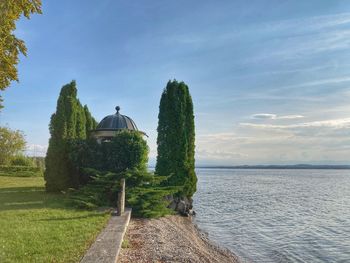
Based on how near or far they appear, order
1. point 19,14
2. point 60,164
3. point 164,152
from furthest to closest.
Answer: point 164,152
point 60,164
point 19,14

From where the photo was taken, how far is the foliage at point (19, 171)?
38503 mm

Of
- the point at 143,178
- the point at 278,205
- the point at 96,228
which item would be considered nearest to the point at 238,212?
the point at 278,205

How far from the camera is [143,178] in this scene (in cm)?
1596

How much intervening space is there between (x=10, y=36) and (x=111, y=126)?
9.28m

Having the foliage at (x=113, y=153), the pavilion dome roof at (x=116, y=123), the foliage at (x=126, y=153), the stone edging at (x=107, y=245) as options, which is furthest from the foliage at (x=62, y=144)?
the stone edging at (x=107, y=245)

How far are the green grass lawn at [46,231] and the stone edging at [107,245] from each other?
7.6 inches

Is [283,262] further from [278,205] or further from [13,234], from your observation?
[278,205]

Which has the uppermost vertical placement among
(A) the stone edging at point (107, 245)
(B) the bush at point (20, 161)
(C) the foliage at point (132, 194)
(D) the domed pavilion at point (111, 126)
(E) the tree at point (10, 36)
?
(E) the tree at point (10, 36)

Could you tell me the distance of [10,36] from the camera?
15.2 meters

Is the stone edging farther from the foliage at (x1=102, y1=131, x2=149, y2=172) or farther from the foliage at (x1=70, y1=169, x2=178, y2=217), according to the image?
the foliage at (x1=102, y1=131, x2=149, y2=172)

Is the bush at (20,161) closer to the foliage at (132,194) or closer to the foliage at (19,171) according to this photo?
the foliage at (19,171)

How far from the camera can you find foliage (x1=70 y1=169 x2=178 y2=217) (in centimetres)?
1416

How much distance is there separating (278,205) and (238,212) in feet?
20.3

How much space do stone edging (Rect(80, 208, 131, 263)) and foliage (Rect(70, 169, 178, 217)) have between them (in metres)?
3.05
